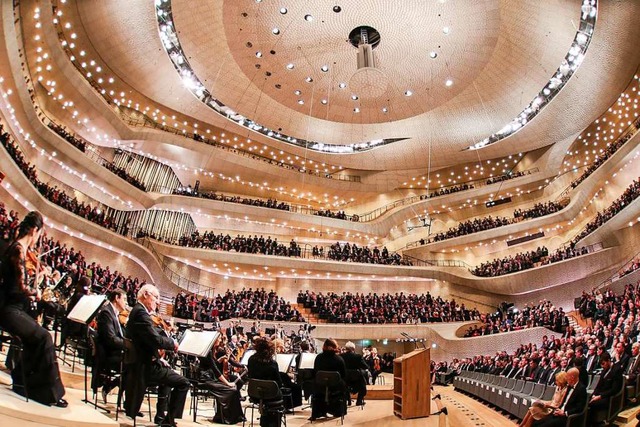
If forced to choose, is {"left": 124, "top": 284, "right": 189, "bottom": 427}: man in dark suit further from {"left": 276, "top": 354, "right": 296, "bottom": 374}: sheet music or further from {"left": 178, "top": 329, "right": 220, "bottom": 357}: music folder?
{"left": 276, "top": 354, "right": 296, "bottom": 374}: sheet music

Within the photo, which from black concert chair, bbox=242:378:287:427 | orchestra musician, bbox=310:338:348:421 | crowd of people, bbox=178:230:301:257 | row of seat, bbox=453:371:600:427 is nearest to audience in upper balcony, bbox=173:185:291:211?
crowd of people, bbox=178:230:301:257

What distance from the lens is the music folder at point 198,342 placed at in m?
3.75

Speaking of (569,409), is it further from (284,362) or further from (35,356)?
(35,356)

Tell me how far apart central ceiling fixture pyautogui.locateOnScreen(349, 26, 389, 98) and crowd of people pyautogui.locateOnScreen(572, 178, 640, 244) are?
33.9ft

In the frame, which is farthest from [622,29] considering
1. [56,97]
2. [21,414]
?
[56,97]

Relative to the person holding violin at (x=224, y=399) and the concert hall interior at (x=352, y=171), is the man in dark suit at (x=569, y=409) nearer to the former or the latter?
the concert hall interior at (x=352, y=171)

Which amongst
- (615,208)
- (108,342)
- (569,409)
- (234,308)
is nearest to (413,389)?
(569,409)

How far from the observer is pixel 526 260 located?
22.1 meters

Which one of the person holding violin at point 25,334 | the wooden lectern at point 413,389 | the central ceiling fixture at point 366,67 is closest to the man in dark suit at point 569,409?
the wooden lectern at point 413,389

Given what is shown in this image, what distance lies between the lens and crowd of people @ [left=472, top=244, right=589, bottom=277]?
67.3 feet

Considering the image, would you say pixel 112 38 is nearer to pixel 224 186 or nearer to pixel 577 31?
pixel 224 186

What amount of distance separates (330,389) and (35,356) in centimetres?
335

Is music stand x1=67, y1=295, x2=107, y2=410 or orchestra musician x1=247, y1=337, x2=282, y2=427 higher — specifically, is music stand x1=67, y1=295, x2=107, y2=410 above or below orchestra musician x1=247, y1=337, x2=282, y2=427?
above

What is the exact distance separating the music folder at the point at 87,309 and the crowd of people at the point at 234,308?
458 inches
